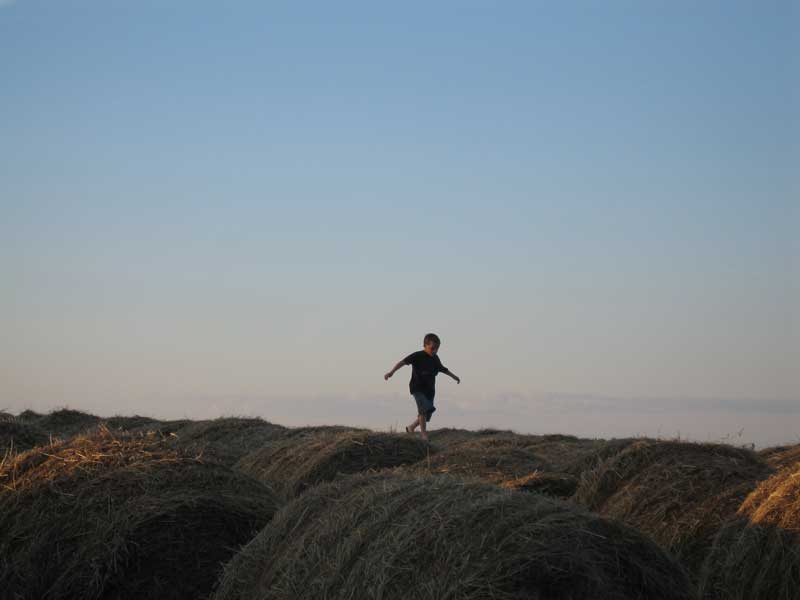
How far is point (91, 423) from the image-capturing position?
17875 millimetres

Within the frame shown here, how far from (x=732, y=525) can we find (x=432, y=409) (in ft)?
32.3

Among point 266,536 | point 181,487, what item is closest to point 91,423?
point 181,487

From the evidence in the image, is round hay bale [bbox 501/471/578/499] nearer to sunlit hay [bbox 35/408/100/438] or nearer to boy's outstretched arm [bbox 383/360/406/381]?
boy's outstretched arm [bbox 383/360/406/381]

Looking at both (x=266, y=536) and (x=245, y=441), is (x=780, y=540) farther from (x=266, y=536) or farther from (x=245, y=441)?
(x=245, y=441)

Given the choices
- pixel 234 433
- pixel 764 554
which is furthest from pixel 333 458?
pixel 764 554

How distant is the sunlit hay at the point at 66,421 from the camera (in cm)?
1738

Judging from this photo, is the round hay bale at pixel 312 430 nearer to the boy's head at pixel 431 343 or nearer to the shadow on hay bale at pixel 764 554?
the boy's head at pixel 431 343

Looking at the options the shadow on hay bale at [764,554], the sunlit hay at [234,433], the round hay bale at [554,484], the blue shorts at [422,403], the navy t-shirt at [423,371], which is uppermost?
the navy t-shirt at [423,371]

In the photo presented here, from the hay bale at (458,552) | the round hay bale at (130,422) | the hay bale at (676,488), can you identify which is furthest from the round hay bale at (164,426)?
the hay bale at (458,552)

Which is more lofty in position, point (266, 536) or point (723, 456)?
point (723, 456)

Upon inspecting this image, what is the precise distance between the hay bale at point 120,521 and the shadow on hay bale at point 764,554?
3.10 m

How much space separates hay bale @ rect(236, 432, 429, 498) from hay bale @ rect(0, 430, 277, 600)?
2.78 meters

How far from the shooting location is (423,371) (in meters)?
16.3

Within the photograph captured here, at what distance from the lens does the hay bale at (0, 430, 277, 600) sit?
6.65 m
